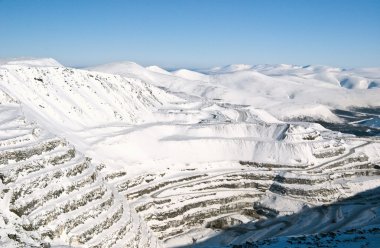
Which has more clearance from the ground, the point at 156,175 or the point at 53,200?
the point at 53,200

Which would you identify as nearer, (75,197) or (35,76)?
(75,197)

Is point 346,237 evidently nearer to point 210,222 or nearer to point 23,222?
point 210,222

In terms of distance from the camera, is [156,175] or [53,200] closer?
[53,200]

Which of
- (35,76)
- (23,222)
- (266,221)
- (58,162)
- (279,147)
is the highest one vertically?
(35,76)

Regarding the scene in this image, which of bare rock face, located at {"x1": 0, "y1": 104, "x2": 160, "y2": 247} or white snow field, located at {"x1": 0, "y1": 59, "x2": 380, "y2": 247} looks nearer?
bare rock face, located at {"x1": 0, "y1": 104, "x2": 160, "y2": 247}

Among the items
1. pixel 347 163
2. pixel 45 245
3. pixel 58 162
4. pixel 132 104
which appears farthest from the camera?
pixel 132 104

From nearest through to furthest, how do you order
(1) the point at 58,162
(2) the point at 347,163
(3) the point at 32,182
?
(3) the point at 32,182 → (1) the point at 58,162 → (2) the point at 347,163

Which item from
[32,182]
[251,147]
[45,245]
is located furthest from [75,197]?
[251,147]

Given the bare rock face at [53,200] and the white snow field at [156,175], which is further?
the white snow field at [156,175]
